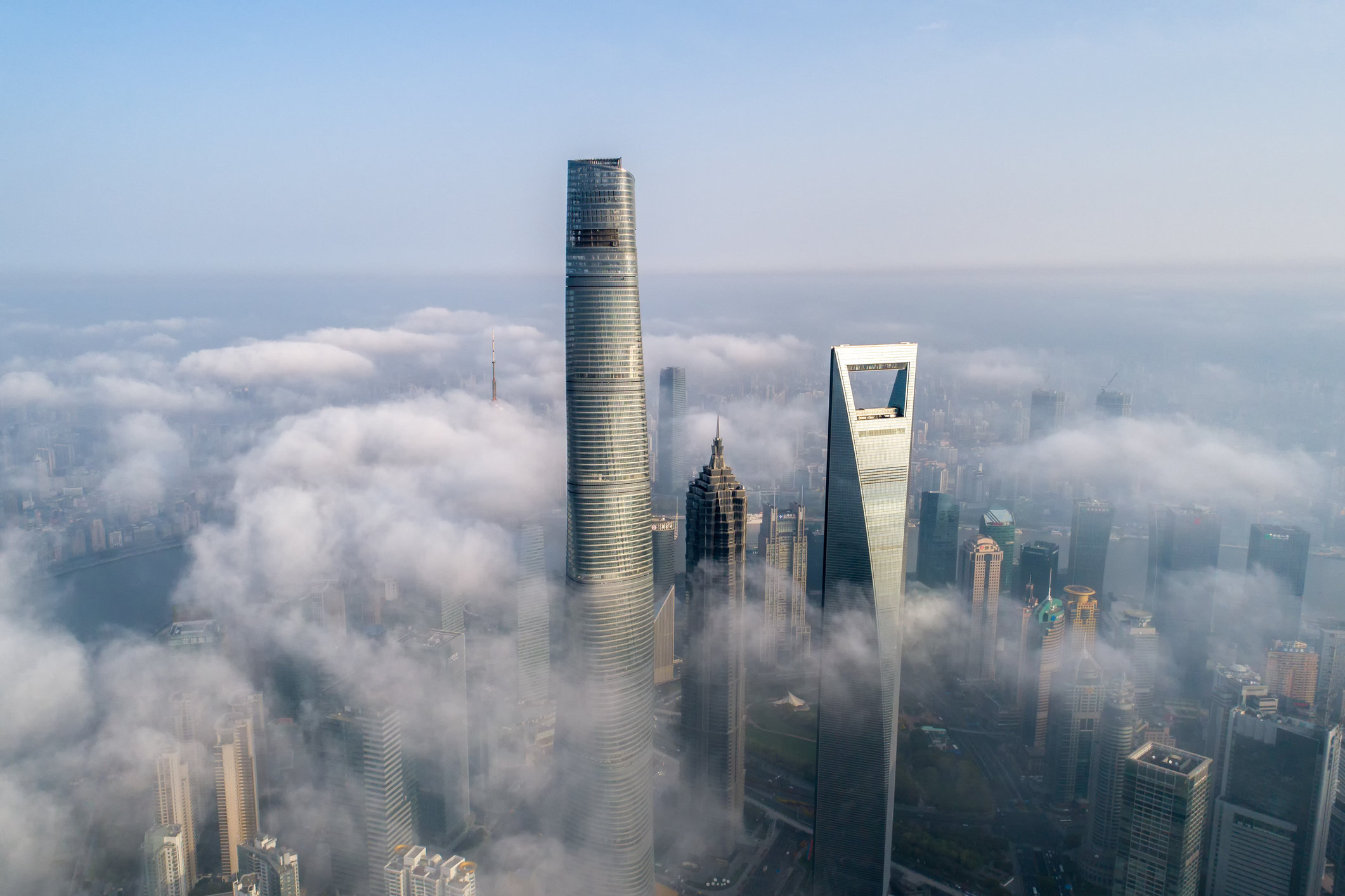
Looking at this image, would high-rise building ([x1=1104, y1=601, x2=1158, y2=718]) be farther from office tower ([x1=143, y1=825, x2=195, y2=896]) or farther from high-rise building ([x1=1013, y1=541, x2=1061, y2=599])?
office tower ([x1=143, y1=825, x2=195, y2=896])

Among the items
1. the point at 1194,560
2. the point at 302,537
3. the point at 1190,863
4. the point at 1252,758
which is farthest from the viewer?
the point at 1194,560

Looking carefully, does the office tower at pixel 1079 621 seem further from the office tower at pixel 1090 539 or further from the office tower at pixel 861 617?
the office tower at pixel 861 617

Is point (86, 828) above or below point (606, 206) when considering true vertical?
below

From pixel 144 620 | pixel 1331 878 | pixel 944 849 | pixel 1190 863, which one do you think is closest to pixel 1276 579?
pixel 1331 878

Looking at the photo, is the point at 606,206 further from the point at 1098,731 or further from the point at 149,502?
the point at 1098,731

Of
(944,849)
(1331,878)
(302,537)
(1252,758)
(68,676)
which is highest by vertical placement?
(302,537)

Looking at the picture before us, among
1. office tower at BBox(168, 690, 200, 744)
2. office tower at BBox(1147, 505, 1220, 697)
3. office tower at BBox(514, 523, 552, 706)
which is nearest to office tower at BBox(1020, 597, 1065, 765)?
office tower at BBox(1147, 505, 1220, 697)

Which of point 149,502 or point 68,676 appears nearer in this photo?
point 68,676

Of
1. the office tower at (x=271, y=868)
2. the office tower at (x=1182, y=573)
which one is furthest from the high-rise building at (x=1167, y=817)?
the office tower at (x=271, y=868)
